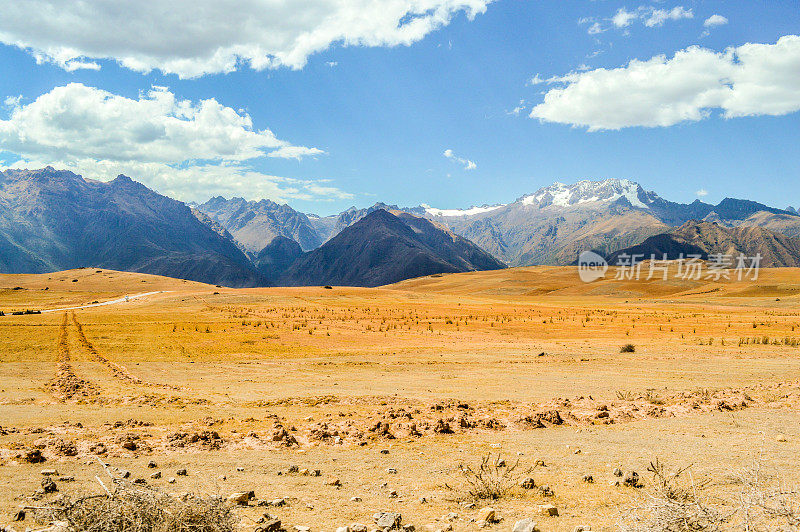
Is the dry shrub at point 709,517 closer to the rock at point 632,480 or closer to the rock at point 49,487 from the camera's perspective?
the rock at point 632,480

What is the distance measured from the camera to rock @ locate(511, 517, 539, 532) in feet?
19.9

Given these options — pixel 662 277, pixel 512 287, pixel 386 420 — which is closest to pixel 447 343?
pixel 386 420

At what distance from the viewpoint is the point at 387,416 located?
13.3m

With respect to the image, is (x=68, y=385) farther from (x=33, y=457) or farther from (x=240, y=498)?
(x=240, y=498)

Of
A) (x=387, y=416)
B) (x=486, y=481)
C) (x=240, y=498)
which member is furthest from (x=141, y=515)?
(x=387, y=416)

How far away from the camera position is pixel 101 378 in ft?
65.2

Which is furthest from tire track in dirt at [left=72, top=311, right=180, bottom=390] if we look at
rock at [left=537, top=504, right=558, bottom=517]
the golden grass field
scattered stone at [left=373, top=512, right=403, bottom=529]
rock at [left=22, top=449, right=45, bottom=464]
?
rock at [left=537, top=504, right=558, bottom=517]

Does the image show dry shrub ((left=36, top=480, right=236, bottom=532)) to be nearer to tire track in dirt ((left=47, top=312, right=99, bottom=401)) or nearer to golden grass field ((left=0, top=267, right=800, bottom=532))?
golden grass field ((left=0, top=267, right=800, bottom=532))

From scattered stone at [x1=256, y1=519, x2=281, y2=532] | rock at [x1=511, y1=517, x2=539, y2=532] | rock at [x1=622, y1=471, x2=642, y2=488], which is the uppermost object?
rock at [x1=511, y1=517, x2=539, y2=532]

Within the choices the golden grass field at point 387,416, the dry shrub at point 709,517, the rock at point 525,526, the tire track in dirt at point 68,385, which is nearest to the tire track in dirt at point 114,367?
the golden grass field at point 387,416

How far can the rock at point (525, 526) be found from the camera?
6070 millimetres

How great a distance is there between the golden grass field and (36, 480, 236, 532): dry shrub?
56.8 inches

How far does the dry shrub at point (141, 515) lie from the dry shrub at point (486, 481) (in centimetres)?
414

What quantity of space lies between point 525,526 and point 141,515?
4.95 meters
